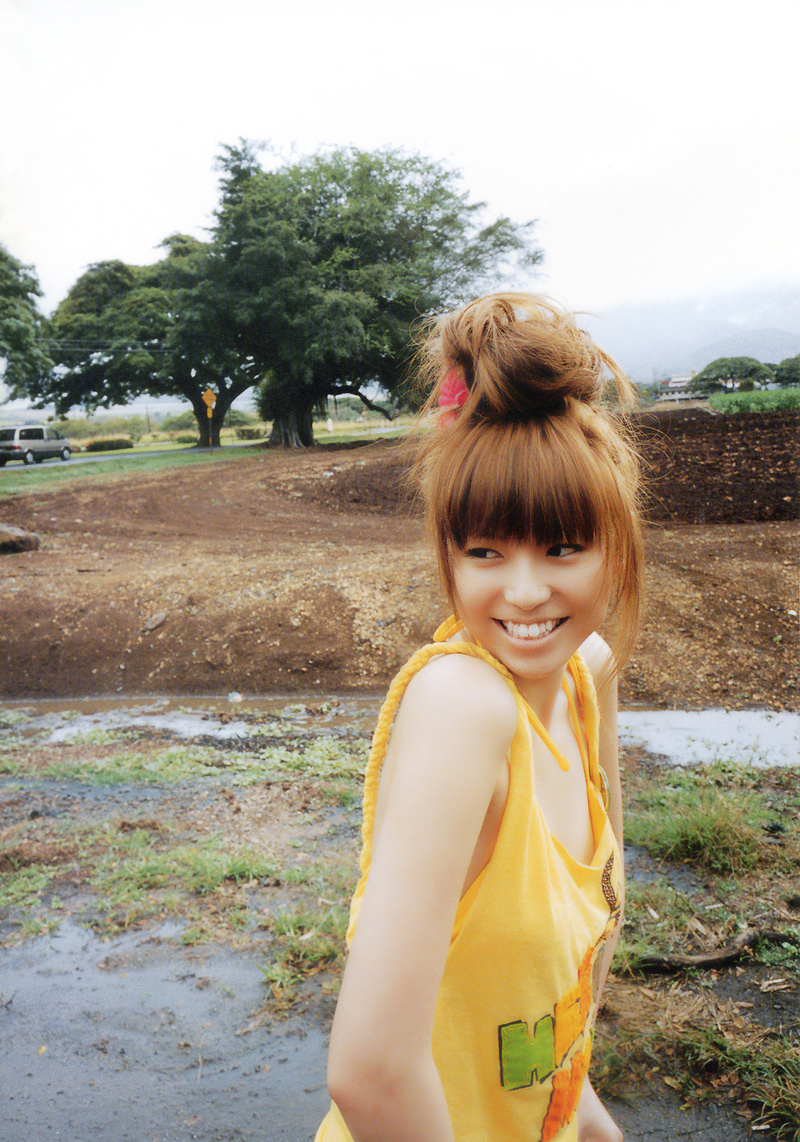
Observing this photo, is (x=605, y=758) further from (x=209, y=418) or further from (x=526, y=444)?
(x=209, y=418)

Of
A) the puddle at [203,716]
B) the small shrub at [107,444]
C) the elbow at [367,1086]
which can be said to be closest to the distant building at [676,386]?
the puddle at [203,716]

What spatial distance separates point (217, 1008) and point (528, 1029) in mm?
1243

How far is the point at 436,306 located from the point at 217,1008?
306cm

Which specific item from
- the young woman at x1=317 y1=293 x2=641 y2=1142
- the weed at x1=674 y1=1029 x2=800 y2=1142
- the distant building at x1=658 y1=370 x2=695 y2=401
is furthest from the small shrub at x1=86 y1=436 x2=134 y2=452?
the young woman at x1=317 y1=293 x2=641 y2=1142

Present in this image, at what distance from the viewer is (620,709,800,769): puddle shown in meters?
2.98

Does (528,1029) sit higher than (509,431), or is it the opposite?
(509,431)

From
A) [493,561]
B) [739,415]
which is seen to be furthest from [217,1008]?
[739,415]

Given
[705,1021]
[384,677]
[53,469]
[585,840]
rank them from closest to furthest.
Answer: [585,840], [705,1021], [384,677], [53,469]

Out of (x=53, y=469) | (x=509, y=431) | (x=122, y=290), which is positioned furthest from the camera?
(x=53, y=469)

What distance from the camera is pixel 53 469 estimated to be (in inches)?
197

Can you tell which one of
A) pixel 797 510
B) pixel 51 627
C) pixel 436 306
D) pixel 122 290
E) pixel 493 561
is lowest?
pixel 51 627

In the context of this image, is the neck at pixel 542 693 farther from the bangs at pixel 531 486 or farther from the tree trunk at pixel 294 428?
the tree trunk at pixel 294 428

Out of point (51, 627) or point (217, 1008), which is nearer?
point (217, 1008)

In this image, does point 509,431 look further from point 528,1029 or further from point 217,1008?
point 217,1008
